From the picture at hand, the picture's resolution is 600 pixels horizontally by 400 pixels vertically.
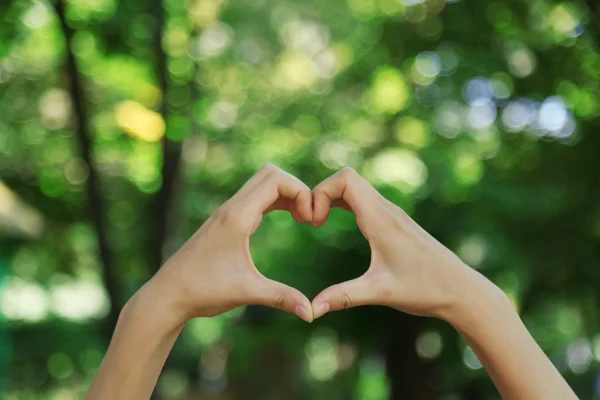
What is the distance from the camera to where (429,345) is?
7387mm

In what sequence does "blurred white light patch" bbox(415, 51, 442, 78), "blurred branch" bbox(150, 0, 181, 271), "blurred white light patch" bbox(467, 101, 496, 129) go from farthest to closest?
1. "blurred white light patch" bbox(467, 101, 496, 129)
2. "blurred white light patch" bbox(415, 51, 442, 78)
3. "blurred branch" bbox(150, 0, 181, 271)

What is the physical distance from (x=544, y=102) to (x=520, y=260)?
144 centimetres

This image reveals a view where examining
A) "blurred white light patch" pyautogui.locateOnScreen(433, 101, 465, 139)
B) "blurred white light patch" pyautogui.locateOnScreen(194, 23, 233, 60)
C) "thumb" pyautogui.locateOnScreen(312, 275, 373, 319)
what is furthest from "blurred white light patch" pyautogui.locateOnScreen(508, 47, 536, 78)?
"thumb" pyautogui.locateOnScreen(312, 275, 373, 319)

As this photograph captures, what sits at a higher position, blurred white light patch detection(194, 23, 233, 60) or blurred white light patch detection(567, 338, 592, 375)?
blurred white light patch detection(194, 23, 233, 60)

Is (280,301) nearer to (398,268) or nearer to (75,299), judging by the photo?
(398,268)

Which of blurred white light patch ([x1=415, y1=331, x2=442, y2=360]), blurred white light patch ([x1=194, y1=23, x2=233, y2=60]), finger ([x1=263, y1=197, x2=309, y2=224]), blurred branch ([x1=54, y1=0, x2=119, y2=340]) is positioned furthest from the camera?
blurred white light patch ([x1=415, y1=331, x2=442, y2=360])

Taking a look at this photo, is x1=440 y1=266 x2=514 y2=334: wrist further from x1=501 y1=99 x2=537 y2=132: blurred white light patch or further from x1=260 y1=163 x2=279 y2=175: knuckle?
x1=501 y1=99 x2=537 y2=132: blurred white light patch

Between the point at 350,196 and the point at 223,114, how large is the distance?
5927 mm

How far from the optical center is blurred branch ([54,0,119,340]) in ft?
17.0

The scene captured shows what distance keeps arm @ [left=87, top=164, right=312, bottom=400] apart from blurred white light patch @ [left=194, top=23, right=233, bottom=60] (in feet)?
16.2

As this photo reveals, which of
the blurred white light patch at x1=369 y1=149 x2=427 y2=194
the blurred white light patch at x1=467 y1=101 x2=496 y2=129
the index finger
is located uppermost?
the index finger

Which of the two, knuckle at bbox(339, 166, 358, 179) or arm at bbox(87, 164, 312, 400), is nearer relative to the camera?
arm at bbox(87, 164, 312, 400)

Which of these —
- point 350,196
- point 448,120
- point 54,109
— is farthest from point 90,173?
point 350,196

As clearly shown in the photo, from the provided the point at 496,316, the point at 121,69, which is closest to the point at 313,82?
the point at 121,69
